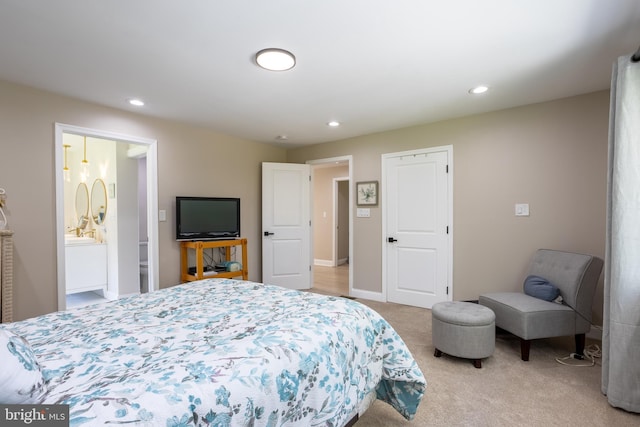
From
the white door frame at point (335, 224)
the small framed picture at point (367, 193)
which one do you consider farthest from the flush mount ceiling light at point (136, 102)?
the white door frame at point (335, 224)

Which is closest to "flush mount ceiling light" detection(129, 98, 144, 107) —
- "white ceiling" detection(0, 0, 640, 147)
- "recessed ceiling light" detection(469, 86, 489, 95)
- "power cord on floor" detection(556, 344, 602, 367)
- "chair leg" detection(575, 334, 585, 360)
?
"white ceiling" detection(0, 0, 640, 147)

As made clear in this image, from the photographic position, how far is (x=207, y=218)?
400 centimetres

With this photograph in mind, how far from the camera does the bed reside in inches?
33.3

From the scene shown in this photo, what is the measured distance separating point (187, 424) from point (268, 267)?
3.92 meters

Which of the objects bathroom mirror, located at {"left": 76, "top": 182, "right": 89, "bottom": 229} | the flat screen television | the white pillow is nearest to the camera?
the white pillow

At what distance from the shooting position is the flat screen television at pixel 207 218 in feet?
12.4

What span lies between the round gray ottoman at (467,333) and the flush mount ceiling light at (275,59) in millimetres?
2285

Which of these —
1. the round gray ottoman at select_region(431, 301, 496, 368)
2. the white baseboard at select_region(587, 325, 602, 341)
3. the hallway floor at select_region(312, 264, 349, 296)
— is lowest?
the hallway floor at select_region(312, 264, 349, 296)

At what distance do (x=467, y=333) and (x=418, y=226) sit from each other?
175 centimetres

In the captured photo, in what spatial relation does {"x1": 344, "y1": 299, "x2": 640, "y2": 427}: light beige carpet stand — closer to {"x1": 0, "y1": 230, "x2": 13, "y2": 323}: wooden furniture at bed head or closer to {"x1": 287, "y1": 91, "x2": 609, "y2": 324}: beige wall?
{"x1": 287, "y1": 91, "x2": 609, "y2": 324}: beige wall

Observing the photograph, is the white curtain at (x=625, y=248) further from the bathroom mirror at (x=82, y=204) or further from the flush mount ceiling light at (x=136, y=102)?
the bathroom mirror at (x=82, y=204)

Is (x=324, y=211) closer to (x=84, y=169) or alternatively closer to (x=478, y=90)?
(x=84, y=169)

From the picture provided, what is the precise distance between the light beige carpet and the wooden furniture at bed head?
9.17ft

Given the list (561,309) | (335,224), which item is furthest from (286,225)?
(561,309)
